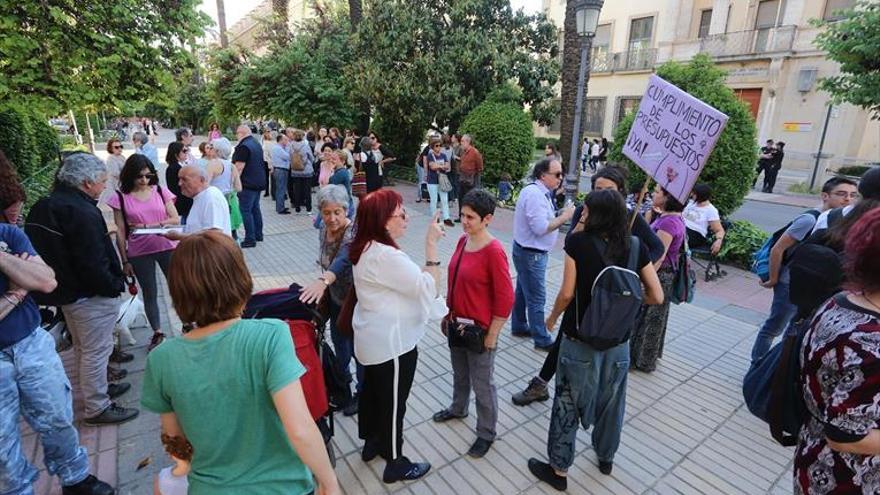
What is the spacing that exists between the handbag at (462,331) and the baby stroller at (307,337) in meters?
0.81

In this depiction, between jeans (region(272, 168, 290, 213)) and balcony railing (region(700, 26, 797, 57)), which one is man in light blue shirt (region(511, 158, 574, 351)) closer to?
jeans (region(272, 168, 290, 213))

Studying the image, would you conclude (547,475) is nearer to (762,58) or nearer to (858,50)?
(858,50)

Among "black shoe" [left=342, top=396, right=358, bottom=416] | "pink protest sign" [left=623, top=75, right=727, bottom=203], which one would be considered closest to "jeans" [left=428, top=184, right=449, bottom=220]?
"pink protest sign" [left=623, top=75, right=727, bottom=203]

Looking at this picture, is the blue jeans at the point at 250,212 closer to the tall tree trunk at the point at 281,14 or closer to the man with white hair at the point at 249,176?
the man with white hair at the point at 249,176

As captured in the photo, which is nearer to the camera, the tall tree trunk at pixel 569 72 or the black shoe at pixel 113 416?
the black shoe at pixel 113 416

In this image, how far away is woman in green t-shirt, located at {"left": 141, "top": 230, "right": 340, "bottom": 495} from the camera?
141 cm

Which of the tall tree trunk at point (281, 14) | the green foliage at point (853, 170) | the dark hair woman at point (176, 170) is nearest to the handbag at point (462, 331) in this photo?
the dark hair woman at point (176, 170)

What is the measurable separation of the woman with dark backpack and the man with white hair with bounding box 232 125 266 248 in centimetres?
649

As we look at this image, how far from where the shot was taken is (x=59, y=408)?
94.7 inches

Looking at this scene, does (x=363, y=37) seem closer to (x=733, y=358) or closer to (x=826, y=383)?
(x=733, y=358)

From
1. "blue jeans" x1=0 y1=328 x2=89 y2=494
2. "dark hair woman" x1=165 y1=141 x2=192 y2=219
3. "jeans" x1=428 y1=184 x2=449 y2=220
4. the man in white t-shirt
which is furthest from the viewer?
"jeans" x1=428 y1=184 x2=449 y2=220

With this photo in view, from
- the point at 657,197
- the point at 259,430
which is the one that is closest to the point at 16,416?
the point at 259,430

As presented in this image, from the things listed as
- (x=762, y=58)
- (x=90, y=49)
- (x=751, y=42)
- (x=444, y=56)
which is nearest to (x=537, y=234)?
(x=90, y=49)

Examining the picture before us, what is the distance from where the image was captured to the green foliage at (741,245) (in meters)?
7.41
